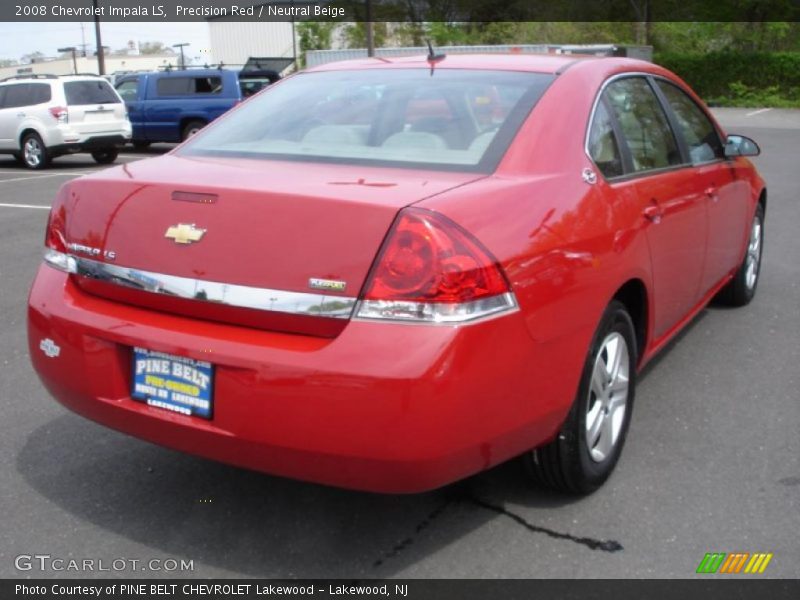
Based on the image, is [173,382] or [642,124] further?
[642,124]

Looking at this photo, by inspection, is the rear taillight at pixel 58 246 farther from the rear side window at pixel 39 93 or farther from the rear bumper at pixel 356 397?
the rear side window at pixel 39 93

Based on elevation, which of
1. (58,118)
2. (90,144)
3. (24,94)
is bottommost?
(90,144)

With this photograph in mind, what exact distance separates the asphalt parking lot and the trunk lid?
833 mm

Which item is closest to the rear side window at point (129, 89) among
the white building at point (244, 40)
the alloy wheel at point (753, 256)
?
the alloy wheel at point (753, 256)

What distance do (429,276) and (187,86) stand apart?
18.4m

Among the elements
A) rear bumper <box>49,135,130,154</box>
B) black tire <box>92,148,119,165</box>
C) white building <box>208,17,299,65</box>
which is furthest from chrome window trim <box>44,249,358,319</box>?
white building <box>208,17,299,65</box>

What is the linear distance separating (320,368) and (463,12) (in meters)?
56.0

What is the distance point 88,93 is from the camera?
1742 centimetres

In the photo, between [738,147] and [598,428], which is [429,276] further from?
[738,147]

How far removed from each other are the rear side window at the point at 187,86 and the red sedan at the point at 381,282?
54.4 ft

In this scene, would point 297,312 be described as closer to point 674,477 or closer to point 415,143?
point 415,143

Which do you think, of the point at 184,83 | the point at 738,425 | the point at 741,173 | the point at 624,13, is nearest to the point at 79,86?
the point at 184,83

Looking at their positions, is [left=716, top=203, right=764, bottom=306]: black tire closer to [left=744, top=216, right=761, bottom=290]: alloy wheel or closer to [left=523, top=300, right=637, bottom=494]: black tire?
[left=744, top=216, right=761, bottom=290]: alloy wheel

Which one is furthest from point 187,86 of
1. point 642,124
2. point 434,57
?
point 642,124
